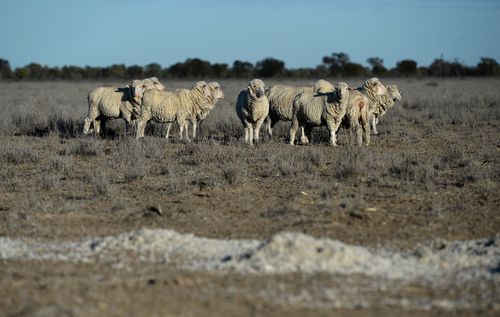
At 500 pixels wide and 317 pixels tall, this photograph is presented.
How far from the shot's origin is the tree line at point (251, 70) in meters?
83.7

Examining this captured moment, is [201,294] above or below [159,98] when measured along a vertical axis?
below

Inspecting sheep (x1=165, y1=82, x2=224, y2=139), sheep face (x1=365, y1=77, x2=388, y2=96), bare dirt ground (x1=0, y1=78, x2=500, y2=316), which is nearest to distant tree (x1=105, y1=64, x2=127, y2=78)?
sheep (x1=165, y1=82, x2=224, y2=139)

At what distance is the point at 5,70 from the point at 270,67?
93.4ft

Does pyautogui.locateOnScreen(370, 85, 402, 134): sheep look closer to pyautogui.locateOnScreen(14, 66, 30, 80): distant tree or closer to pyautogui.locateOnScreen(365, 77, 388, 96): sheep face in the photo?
pyautogui.locateOnScreen(365, 77, 388, 96): sheep face

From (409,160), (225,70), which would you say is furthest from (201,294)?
(225,70)

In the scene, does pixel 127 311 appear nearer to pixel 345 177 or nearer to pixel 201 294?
pixel 201 294

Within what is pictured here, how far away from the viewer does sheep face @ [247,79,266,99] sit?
18.9m

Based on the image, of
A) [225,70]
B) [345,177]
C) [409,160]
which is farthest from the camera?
[225,70]

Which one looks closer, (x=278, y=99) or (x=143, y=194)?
(x=143, y=194)

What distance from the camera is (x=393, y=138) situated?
21.1 meters

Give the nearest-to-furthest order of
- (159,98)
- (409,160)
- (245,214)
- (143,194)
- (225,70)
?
(245,214) → (143,194) → (409,160) → (159,98) → (225,70)

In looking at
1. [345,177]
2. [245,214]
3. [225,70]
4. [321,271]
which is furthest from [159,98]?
[225,70]

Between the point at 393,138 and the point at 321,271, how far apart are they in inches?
526

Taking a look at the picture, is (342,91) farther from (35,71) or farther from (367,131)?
(35,71)
